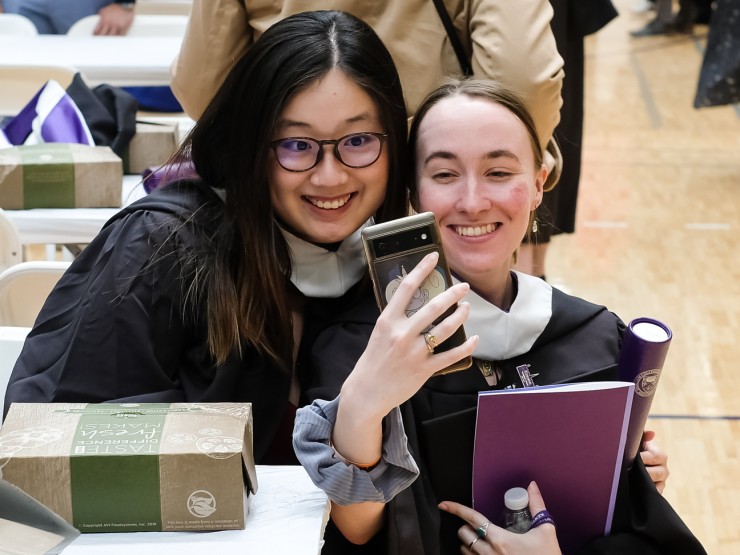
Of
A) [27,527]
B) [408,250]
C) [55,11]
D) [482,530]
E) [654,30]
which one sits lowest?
[654,30]

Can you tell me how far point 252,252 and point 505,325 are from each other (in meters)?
0.43

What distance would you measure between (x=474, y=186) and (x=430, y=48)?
0.78 m

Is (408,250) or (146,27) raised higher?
(408,250)

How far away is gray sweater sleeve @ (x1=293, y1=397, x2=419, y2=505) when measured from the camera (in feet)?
4.57

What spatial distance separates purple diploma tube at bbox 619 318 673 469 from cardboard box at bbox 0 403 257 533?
25.4 inches

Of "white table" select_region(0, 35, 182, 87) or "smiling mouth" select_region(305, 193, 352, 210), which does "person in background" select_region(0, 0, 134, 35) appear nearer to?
"white table" select_region(0, 35, 182, 87)

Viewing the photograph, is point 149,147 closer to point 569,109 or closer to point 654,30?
point 569,109

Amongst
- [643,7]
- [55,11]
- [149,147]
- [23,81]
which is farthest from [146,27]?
[643,7]

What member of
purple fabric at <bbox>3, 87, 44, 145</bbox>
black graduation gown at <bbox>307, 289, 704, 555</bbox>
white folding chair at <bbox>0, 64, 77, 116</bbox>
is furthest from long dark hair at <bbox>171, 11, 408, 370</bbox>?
white folding chair at <bbox>0, 64, 77, 116</bbox>

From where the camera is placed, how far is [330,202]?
182cm

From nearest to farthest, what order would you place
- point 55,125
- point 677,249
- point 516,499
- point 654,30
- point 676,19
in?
point 516,499 < point 55,125 < point 677,249 < point 676,19 < point 654,30

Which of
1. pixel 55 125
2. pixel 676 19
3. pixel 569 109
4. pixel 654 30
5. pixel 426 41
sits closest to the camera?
pixel 426 41

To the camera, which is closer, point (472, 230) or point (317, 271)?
point (472, 230)

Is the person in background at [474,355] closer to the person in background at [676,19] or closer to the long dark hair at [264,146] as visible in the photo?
the long dark hair at [264,146]
